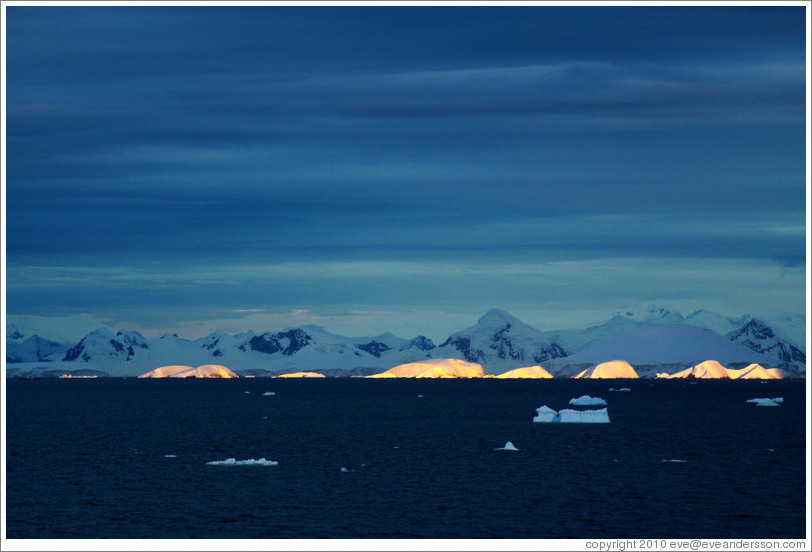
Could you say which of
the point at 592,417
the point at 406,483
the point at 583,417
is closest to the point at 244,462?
the point at 406,483

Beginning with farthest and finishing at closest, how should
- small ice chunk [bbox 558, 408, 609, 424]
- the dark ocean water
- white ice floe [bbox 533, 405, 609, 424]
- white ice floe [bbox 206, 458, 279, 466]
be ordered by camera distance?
white ice floe [bbox 533, 405, 609, 424] → small ice chunk [bbox 558, 408, 609, 424] → white ice floe [bbox 206, 458, 279, 466] → the dark ocean water

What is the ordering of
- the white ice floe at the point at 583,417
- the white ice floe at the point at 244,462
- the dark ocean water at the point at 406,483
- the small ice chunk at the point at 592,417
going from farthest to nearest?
the white ice floe at the point at 583,417, the small ice chunk at the point at 592,417, the white ice floe at the point at 244,462, the dark ocean water at the point at 406,483

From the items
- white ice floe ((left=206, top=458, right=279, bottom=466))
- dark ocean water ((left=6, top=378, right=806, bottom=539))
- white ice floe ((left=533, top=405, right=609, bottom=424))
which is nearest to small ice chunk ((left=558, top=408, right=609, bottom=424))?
white ice floe ((left=533, top=405, right=609, bottom=424))

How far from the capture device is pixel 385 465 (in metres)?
72.1

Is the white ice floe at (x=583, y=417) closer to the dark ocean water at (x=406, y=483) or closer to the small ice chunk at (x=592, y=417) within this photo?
the small ice chunk at (x=592, y=417)

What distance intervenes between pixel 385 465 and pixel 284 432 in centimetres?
3667

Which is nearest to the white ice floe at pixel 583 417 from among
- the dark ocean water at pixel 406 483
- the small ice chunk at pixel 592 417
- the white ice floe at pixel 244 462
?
the small ice chunk at pixel 592 417

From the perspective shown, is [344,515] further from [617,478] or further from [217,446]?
[217,446]

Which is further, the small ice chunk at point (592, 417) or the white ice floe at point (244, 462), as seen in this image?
the small ice chunk at point (592, 417)

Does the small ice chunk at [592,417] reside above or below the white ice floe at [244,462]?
below

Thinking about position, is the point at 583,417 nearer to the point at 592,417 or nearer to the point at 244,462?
the point at 592,417

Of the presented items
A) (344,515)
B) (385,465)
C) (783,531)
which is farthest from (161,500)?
(783,531)

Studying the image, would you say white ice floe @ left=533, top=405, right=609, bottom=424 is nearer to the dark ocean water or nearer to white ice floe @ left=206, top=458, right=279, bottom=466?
the dark ocean water

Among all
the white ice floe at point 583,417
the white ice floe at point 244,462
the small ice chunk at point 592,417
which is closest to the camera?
the white ice floe at point 244,462
